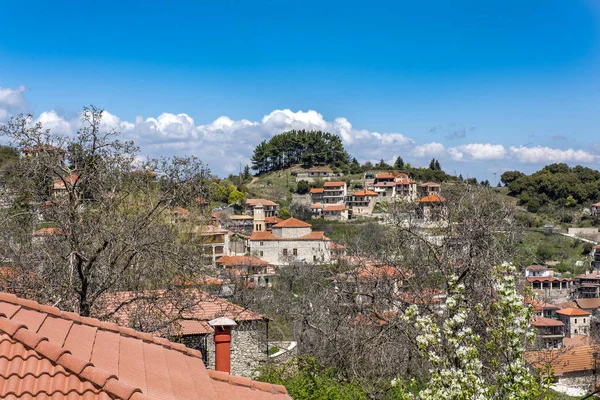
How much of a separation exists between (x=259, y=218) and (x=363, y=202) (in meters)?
21.1

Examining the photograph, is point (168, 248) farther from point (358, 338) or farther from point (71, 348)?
point (71, 348)

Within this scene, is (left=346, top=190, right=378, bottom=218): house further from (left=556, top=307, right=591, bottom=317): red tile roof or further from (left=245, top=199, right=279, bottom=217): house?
(left=556, top=307, right=591, bottom=317): red tile roof

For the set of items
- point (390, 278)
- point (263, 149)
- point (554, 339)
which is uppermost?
point (263, 149)

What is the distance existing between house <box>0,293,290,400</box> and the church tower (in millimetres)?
66699

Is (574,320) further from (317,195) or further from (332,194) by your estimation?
(317,195)

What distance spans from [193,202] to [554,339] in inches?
1375

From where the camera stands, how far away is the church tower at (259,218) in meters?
72.6

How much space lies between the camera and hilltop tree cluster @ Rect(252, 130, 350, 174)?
11112 cm

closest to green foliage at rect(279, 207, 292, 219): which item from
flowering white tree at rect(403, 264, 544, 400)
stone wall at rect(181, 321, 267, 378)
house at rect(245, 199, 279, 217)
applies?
house at rect(245, 199, 279, 217)

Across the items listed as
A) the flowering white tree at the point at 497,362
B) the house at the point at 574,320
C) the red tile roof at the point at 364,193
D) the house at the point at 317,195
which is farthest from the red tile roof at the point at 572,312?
the house at the point at 317,195

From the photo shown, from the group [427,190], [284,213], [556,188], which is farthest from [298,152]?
[427,190]

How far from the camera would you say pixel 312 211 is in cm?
8462

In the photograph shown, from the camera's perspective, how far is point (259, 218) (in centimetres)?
7388

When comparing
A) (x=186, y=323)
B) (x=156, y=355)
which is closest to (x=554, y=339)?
(x=186, y=323)
